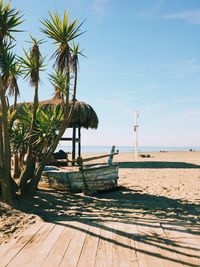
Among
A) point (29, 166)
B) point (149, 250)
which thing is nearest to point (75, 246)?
point (149, 250)

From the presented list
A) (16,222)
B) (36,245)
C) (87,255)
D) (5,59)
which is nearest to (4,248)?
(36,245)

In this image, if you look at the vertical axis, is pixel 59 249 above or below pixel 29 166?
below

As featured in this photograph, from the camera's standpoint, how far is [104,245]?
487cm

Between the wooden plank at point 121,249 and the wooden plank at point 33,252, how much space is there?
1022 millimetres

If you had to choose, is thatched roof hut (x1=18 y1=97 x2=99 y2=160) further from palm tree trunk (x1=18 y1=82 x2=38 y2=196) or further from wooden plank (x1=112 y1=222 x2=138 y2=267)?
wooden plank (x1=112 y1=222 x2=138 y2=267)

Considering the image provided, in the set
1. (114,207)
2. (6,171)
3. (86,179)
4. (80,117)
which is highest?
(80,117)

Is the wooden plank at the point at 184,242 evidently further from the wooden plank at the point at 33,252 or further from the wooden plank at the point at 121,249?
the wooden plank at the point at 33,252

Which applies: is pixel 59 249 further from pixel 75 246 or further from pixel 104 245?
pixel 104 245

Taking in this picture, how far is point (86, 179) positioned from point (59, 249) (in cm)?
600

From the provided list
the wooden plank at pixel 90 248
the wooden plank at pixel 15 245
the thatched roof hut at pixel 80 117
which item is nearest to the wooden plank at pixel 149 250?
the wooden plank at pixel 90 248

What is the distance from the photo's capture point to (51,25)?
8.79 meters

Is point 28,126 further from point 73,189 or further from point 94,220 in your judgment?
point 94,220

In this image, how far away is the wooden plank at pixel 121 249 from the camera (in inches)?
164

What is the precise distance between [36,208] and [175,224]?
369 cm
